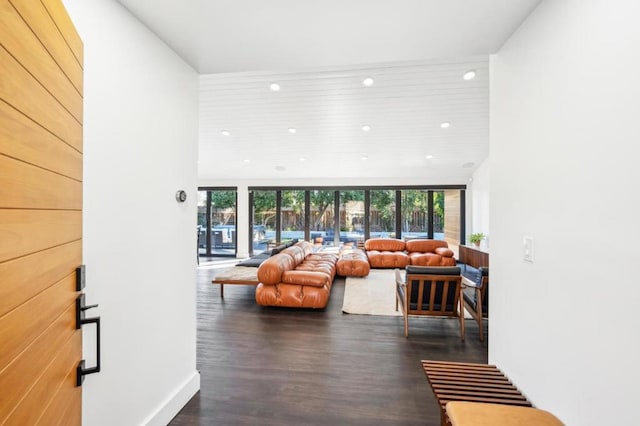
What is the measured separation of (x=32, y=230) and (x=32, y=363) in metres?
0.36

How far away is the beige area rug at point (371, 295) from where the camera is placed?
3815 mm

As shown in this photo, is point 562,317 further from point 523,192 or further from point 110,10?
point 110,10

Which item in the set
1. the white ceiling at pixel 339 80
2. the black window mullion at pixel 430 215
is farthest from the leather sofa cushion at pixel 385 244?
the white ceiling at pixel 339 80

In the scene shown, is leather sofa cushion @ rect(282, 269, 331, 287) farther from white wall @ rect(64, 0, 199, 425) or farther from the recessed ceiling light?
the recessed ceiling light

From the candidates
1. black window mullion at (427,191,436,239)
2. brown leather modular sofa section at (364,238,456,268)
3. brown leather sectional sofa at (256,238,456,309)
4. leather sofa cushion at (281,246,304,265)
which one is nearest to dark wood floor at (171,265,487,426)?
brown leather sectional sofa at (256,238,456,309)

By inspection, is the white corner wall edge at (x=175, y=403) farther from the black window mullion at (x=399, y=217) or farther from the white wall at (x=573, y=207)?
the black window mullion at (x=399, y=217)

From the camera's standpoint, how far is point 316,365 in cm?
245

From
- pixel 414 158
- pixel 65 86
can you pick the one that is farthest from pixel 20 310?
pixel 414 158

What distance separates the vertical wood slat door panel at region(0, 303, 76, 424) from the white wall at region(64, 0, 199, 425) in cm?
39

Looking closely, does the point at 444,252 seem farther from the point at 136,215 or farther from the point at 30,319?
the point at 30,319

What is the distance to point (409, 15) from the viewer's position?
4.73 feet

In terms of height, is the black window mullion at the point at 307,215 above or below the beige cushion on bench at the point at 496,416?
A: above

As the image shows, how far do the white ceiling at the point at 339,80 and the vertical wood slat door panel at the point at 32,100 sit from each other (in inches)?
36.2

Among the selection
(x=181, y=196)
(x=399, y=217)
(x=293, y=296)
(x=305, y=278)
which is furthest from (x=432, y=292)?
(x=399, y=217)
